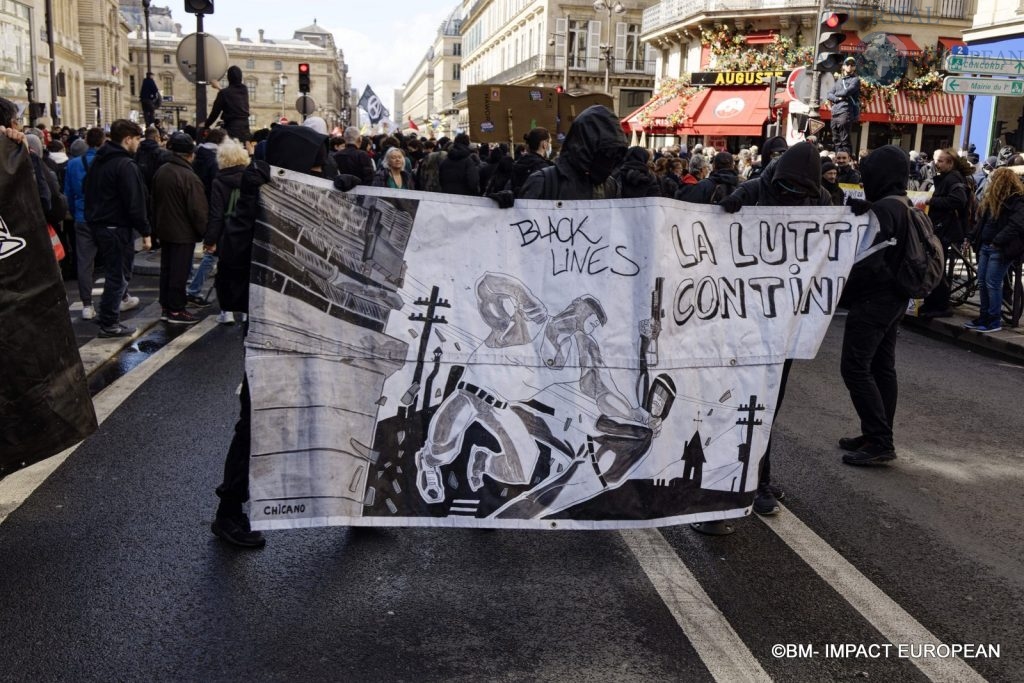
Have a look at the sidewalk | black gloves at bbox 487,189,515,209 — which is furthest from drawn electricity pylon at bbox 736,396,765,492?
the sidewalk

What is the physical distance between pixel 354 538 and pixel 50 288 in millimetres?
1665

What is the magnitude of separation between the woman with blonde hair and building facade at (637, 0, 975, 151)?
20.7 m

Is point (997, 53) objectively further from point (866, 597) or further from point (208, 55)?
point (866, 597)

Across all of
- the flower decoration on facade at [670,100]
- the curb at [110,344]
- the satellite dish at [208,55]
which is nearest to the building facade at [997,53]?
the flower decoration on facade at [670,100]

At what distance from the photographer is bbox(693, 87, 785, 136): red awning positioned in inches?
1272

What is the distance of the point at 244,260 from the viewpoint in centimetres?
401

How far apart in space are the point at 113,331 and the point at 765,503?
6263 millimetres

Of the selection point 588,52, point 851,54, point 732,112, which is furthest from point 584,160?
point 588,52

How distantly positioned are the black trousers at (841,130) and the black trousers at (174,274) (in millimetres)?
8356

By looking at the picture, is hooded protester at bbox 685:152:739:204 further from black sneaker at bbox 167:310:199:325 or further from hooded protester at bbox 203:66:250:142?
hooded protester at bbox 203:66:250:142

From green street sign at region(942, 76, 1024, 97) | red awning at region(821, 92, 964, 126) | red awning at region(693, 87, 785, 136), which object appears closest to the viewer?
green street sign at region(942, 76, 1024, 97)

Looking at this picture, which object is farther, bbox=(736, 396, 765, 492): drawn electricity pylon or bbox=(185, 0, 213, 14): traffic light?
bbox=(185, 0, 213, 14): traffic light

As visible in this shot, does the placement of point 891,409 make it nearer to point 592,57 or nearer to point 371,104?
point 371,104

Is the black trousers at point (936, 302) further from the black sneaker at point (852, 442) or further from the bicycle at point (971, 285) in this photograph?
the black sneaker at point (852, 442)
